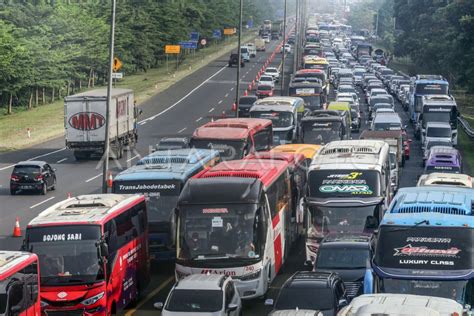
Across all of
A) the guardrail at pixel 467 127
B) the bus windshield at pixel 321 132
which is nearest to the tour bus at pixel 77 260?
the bus windshield at pixel 321 132

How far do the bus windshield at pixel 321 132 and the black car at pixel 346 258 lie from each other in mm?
19690

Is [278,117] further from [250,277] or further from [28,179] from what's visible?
[250,277]

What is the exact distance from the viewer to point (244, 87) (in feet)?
334

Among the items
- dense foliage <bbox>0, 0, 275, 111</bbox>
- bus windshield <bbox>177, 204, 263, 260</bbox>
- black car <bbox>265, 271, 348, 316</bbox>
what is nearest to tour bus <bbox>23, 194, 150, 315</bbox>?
bus windshield <bbox>177, 204, 263, 260</bbox>

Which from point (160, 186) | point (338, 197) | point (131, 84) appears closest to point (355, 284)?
point (338, 197)

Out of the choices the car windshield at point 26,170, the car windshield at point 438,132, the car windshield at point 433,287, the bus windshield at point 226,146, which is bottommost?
the car windshield at point 26,170

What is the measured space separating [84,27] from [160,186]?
78026 millimetres

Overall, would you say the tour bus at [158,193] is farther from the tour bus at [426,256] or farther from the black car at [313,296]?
the tour bus at [426,256]

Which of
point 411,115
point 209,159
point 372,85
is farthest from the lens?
point 372,85

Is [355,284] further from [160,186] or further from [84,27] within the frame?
[84,27]

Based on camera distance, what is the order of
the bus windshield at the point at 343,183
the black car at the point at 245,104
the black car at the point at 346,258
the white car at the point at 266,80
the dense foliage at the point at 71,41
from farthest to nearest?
the white car at the point at 266,80
the dense foliage at the point at 71,41
the black car at the point at 245,104
the bus windshield at the point at 343,183
the black car at the point at 346,258

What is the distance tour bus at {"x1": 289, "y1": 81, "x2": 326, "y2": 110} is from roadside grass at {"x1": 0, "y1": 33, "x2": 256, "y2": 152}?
15.7 metres

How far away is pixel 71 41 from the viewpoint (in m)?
104

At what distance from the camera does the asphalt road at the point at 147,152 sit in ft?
101
